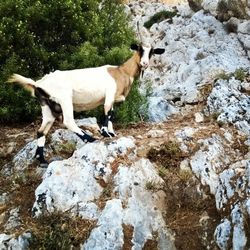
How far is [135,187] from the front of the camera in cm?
1196

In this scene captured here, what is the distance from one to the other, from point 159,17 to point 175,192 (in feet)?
79.8

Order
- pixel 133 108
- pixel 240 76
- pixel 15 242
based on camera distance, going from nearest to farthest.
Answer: pixel 15 242, pixel 133 108, pixel 240 76

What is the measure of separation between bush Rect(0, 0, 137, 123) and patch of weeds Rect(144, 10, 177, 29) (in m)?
15.2

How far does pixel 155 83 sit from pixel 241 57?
14.1ft

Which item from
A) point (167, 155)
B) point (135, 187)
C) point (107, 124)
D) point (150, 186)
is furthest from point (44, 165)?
point (167, 155)

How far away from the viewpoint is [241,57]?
998 inches

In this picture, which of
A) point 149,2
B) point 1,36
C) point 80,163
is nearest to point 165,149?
point 80,163

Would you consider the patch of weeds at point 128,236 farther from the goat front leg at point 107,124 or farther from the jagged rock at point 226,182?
the goat front leg at point 107,124

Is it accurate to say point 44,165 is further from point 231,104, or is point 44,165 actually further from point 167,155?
point 231,104

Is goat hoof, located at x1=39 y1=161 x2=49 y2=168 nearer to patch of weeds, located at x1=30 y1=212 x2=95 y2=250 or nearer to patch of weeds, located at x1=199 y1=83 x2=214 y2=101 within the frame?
patch of weeds, located at x1=30 y1=212 x2=95 y2=250

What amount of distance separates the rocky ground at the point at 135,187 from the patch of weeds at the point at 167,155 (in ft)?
0.08

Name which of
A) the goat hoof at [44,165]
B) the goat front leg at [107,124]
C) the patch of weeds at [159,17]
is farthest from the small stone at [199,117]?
the patch of weeds at [159,17]

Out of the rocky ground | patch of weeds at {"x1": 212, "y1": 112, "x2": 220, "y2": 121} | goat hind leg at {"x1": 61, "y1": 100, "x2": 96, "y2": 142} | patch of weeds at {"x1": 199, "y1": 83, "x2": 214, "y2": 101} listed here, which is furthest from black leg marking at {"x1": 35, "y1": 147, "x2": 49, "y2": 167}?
patch of weeds at {"x1": 199, "y1": 83, "x2": 214, "y2": 101}

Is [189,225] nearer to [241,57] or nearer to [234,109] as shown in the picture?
[234,109]
